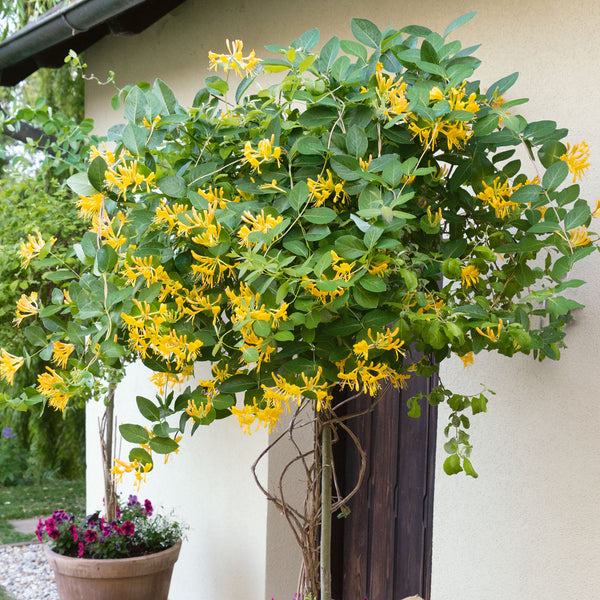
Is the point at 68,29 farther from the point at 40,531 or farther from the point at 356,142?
the point at 356,142

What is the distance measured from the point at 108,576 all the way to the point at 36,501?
4.08m

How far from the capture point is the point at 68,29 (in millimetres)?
4285

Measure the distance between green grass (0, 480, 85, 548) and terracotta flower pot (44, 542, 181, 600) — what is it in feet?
8.94

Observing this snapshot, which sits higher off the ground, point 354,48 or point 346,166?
point 354,48

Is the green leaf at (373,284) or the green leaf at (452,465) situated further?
the green leaf at (452,465)

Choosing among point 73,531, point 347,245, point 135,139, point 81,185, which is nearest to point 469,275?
point 347,245

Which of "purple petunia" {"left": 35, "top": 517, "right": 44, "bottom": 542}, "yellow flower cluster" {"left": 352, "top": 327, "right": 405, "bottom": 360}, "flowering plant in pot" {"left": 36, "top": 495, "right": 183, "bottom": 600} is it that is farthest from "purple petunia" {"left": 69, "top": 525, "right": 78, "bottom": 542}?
"yellow flower cluster" {"left": 352, "top": 327, "right": 405, "bottom": 360}

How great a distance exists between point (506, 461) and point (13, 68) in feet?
14.1

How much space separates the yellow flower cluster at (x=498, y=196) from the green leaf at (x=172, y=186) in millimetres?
735

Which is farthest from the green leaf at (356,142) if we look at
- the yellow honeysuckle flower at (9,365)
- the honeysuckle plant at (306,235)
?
the yellow honeysuckle flower at (9,365)

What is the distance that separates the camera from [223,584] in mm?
4008

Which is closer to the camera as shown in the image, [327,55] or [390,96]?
[390,96]

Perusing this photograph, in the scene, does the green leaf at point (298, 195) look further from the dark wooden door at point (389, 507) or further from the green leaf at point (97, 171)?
the dark wooden door at point (389, 507)

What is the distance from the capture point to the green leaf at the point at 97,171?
1666 millimetres
